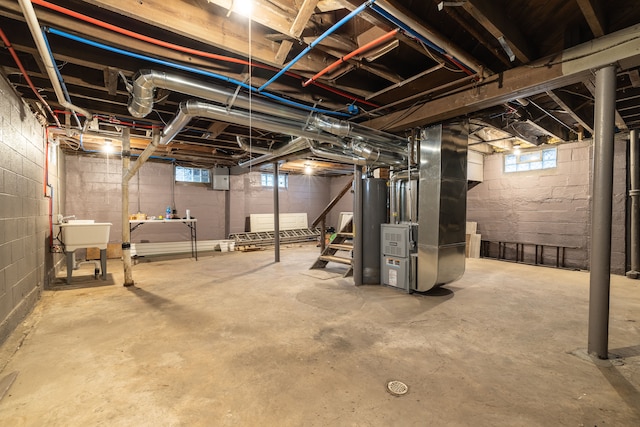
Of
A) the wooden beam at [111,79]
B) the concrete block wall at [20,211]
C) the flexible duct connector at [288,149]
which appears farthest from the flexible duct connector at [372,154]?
the concrete block wall at [20,211]

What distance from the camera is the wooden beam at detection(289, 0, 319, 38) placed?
5.53ft

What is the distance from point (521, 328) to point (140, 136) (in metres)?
5.54

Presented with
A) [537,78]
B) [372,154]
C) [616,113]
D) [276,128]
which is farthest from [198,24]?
[616,113]

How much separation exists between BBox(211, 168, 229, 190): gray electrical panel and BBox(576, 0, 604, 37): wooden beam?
23.4 ft

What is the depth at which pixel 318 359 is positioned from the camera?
2014 millimetres

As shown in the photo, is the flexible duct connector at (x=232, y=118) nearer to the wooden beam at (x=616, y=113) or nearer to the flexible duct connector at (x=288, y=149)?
the flexible duct connector at (x=288, y=149)

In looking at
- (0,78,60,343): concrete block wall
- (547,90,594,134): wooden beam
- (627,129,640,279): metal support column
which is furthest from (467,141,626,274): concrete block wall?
(0,78,60,343): concrete block wall

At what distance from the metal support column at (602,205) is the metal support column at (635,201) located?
3454 millimetres

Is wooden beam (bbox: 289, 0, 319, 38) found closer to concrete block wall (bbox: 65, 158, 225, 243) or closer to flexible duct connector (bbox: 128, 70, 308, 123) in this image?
flexible duct connector (bbox: 128, 70, 308, 123)

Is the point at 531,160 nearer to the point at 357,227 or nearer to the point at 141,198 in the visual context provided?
the point at 357,227

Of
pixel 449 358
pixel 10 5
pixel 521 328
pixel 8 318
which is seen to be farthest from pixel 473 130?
pixel 8 318

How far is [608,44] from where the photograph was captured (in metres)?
1.97

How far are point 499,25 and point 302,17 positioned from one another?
4.31ft

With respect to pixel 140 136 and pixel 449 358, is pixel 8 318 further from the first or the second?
pixel 449 358
